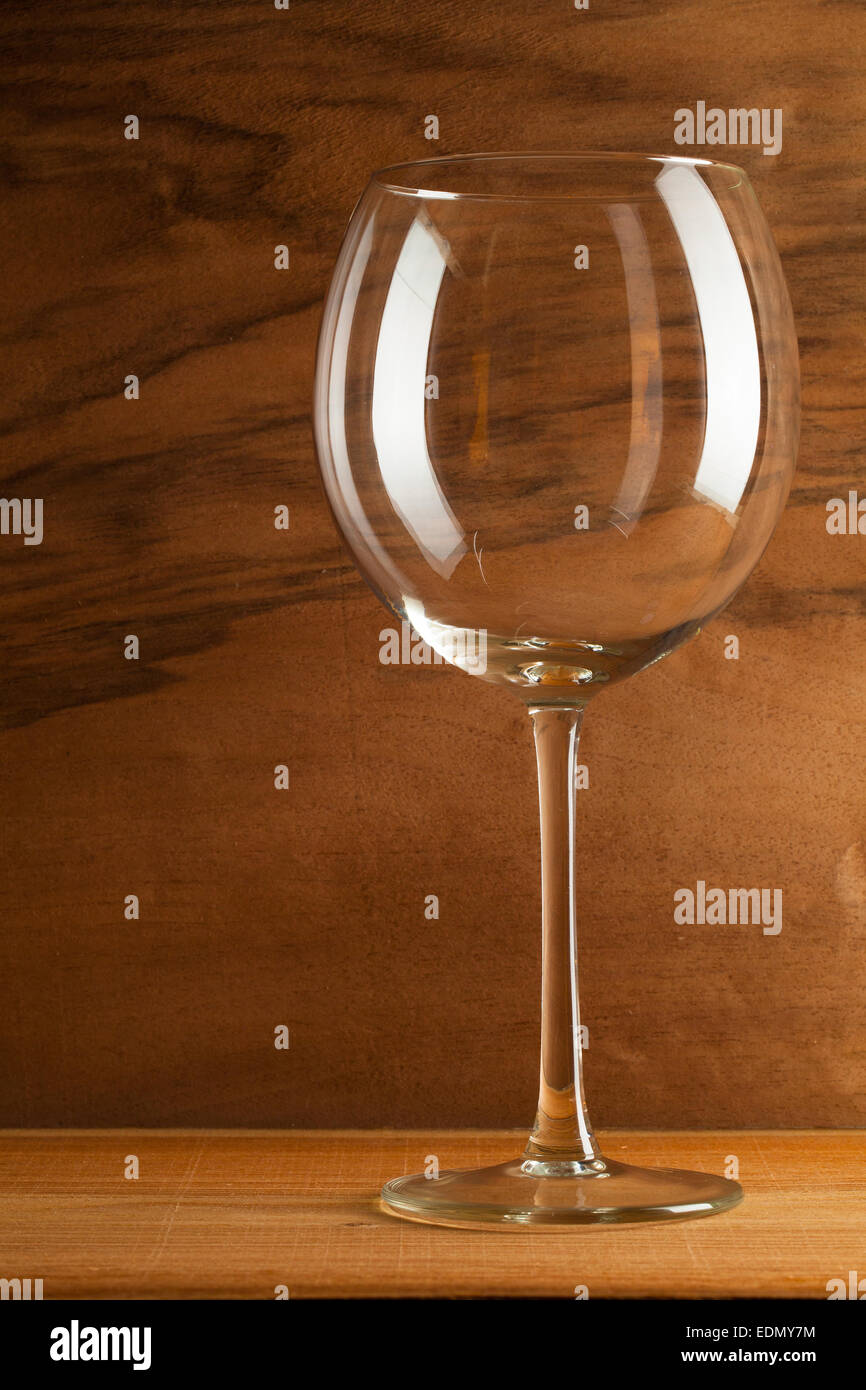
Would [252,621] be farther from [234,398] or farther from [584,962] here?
[584,962]

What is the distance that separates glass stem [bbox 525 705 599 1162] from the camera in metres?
0.57

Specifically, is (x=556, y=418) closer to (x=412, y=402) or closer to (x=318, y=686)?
(x=412, y=402)

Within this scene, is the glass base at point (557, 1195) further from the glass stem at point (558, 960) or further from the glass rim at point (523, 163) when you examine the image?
the glass rim at point (523, 163)

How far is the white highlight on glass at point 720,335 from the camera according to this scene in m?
0.52

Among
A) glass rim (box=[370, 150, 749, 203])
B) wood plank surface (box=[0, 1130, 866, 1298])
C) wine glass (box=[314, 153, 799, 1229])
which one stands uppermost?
glass rim (box=[370, 150, 749, 203])

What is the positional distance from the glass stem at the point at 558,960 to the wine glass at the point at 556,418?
0.01m

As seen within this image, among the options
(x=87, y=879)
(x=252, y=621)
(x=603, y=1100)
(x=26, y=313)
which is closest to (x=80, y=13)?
(x=26, y=313)

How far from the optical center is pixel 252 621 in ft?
2.37

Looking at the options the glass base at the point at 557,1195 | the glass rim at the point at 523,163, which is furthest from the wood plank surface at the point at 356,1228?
the glass rim at the point at 523,163

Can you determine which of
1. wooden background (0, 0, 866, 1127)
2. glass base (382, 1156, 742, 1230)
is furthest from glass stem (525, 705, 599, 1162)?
wooden background (0, 0, 866, 1127)

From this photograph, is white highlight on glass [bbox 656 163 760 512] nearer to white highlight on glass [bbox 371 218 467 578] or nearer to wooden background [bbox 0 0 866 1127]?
white highlight on glass [bbox 371 218 467 578]

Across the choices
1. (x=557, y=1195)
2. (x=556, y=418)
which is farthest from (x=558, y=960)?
(x=556, y=418)
